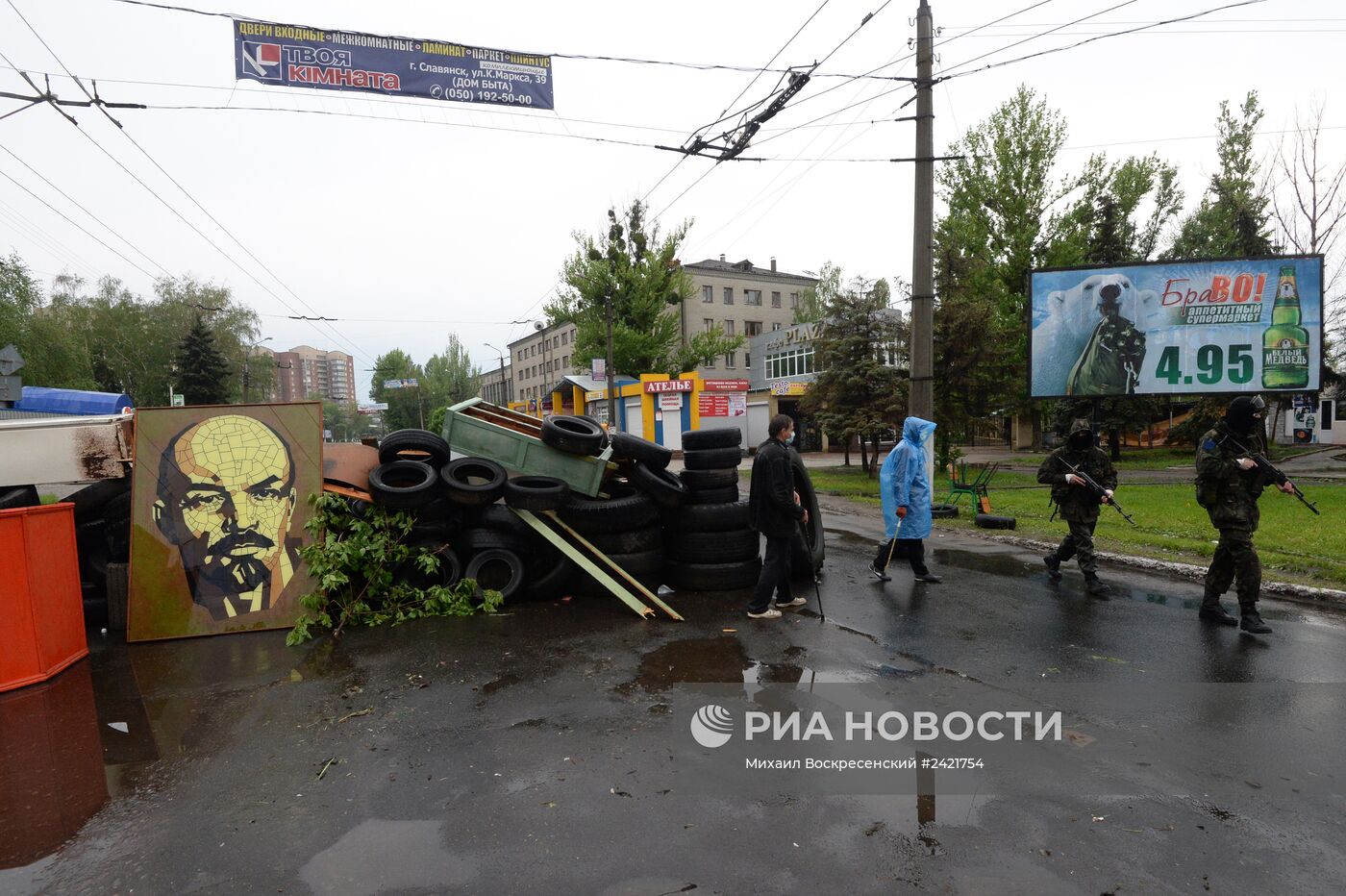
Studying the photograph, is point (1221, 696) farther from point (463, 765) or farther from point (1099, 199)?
point (1099, 199)

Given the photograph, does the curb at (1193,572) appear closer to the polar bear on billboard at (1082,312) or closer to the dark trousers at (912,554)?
the dark trousers at (912,554)

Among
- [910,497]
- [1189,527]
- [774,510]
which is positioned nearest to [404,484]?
[774,510]

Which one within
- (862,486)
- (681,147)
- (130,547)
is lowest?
(862,486)

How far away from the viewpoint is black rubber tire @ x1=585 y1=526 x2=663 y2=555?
22.9ft

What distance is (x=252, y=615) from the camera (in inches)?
240

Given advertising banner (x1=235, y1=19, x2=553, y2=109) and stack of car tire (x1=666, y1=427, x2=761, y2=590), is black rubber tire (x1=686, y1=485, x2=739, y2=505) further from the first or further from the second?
advertising banner (x1=235, y1=19, x2=553, y2=109)

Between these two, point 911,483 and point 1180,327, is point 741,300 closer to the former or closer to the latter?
point 1180,327

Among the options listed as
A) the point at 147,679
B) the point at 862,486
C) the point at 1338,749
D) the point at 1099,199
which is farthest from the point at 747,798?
the point at 1099,199

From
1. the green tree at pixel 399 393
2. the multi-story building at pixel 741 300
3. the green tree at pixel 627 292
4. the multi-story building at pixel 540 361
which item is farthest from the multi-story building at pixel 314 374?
the green tree at pixel 627 292

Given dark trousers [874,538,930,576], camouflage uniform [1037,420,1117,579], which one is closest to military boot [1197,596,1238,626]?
camouflage uniform [1037,420,1117,579]

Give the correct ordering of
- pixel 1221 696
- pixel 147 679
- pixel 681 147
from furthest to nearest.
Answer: pixel 681 147 < pixel 147 679 < pixel 1221 696

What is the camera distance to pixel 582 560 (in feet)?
21.0

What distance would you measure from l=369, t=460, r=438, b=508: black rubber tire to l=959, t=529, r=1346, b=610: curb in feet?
26.6

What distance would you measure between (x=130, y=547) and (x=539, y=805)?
499cm
